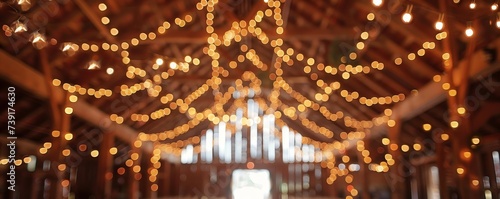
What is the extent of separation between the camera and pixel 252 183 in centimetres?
1512

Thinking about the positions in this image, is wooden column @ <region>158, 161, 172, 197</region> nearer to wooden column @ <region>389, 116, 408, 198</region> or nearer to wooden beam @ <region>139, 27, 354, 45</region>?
wooden column @ <region>389, 116, 408, 198</region>

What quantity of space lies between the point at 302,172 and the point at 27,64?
10.3 meters

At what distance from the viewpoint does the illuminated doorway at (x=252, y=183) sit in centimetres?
Result: 1493

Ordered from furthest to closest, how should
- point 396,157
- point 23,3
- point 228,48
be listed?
1. point 228,48
2. point 396,157
3. point 23,3

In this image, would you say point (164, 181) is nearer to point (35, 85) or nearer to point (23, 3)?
point (35, 85)

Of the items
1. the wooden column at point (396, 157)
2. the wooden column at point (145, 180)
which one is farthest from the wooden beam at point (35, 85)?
the wooden column at point (396, 157)

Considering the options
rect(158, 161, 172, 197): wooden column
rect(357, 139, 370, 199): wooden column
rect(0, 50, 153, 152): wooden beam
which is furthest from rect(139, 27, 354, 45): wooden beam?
rect(158, 161, 172, 197): wooden column

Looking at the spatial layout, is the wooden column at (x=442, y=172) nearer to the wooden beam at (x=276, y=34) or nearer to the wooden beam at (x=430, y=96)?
the wooden beam at (x=430, y=96)

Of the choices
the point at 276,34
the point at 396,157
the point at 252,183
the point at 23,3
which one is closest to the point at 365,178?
the point at 396,157

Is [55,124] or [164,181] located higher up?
[55,124]

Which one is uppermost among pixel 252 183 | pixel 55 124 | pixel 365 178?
pixel 55 124

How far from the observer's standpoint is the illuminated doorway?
14930 millimetres

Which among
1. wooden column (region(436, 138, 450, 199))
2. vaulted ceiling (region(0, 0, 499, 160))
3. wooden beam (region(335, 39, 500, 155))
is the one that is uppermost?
vaulted ceiling (region(0, 0, 499, 160))

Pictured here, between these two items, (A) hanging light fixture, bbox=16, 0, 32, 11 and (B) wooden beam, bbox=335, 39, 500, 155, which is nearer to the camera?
(A) hanging light fixture, bbox=16, 0, 32, 11
